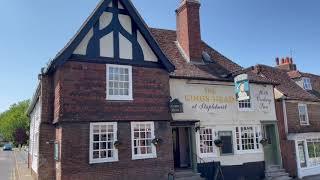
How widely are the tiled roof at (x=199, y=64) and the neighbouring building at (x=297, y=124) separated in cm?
272

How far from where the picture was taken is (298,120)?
21.2 meters

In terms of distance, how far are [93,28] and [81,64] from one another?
177 centimetres

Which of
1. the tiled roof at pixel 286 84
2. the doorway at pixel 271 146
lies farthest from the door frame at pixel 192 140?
the tiled roof at pixel 286 84

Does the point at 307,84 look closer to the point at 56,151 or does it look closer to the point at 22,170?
the point at 56,151

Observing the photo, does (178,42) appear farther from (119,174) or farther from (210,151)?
Result: (119,174)

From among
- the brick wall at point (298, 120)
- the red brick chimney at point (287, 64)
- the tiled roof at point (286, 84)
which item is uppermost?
the red brick chimney at point (287, 64)

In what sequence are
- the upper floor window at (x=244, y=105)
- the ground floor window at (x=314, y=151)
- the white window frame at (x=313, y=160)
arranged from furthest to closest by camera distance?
the ground floor window at (x=314, y=151)
the white window frame at (x=313, y=160)
the upper floor window at (x=244, y=105)

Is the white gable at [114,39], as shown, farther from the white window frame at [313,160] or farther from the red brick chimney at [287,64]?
the red brick chimney at [287,64]

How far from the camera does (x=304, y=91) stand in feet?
77.9

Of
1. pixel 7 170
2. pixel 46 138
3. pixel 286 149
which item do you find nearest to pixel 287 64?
pixel 286 149

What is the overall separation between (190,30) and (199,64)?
215 centimetres

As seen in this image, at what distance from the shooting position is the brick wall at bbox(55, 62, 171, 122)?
1262 centimetres

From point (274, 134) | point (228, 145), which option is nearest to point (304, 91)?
Result: point (274, 134)

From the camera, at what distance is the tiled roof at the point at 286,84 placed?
852 inches
